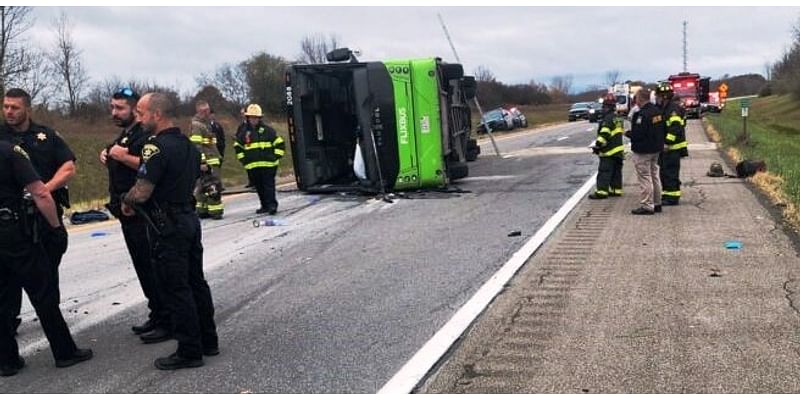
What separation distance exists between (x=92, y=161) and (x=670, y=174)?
20.4m

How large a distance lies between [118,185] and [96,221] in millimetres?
6844

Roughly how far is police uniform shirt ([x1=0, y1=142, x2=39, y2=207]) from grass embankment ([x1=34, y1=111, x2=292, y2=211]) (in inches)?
412

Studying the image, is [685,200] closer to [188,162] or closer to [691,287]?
[691,287]

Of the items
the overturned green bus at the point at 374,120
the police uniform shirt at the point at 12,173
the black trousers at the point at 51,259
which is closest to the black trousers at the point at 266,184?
the overturned green bus at the point at 374,120

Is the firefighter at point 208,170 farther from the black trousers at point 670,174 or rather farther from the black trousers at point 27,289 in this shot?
the black trousers at point 670,174

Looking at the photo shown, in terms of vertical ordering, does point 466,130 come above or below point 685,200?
above

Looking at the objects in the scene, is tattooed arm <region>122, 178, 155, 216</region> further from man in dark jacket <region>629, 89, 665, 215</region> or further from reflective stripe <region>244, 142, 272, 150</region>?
man in dark jacket <region>629, 89, 665, 215</region>

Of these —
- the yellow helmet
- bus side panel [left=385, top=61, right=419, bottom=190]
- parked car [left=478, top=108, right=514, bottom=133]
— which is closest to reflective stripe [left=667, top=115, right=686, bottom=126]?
bus side panel [left=385, top=61, right=419, bottom=190]

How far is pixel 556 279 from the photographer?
619 cm

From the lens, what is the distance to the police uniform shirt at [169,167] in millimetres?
4434

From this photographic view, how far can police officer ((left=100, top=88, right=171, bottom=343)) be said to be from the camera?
5.15m

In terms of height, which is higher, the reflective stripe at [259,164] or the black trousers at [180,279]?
the reflective stripe at [259,164]

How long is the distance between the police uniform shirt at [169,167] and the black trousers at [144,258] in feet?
2.50

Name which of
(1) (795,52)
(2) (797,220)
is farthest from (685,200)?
(1) (795,52)
